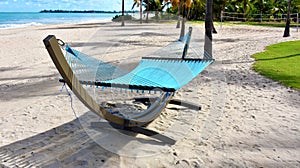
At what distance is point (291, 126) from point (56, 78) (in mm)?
4076

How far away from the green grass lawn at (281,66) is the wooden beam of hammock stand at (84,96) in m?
2.60

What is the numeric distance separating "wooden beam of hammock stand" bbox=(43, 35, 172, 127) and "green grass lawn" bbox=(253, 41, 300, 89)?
2.60 meters

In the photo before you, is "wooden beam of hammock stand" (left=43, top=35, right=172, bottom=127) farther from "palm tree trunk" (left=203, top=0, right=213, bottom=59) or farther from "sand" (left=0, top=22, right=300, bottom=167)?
"palm tree trunk" (left=203, top=0, right=213, bottom=59)

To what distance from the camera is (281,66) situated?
20.9ft

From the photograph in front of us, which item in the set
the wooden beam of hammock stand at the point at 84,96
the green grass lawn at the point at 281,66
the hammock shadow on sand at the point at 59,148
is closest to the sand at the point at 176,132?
the hammock shadow on sand at the point at 59,148

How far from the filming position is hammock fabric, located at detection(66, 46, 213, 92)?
268 cm

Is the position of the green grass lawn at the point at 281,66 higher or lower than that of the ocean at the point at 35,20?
lower

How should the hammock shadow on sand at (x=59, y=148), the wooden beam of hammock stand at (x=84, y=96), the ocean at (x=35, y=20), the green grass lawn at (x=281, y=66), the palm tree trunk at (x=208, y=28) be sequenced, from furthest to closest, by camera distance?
the ocean at (x=35, y=20), the palm tree trunk at (x=208, y=28), the green grass lawn at (x=281, y=66), the hammock shadow on sand at (x=59, y=148), the wooden beam of hammock stand at (x=84, y=96)

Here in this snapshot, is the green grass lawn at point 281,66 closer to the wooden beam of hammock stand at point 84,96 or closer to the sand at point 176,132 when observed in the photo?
the sand at point 176,132

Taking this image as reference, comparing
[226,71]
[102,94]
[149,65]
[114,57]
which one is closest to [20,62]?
[114,57]

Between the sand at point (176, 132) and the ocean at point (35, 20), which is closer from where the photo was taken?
the sand at point (176, 132)

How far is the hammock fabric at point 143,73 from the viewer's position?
8.80 feet

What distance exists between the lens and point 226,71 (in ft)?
19.7

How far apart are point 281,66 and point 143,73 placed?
158 inches
